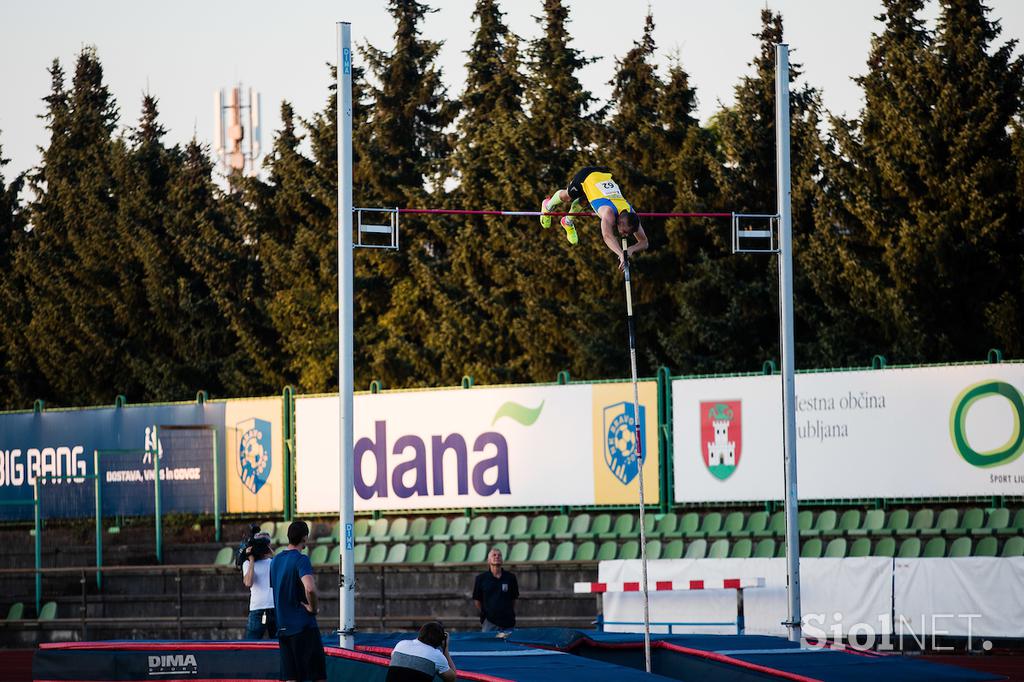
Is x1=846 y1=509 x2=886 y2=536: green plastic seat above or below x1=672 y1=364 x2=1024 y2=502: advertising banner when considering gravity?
below

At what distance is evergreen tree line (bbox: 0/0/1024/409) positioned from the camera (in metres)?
27.5

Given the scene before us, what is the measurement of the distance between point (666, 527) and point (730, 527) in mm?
933

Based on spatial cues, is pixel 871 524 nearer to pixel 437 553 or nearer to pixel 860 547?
pixel 860 547

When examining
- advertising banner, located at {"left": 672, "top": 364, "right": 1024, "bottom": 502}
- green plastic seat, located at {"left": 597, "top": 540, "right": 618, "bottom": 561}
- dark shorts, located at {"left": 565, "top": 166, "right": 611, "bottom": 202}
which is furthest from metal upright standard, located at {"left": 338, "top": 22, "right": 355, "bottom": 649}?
advertising banner, located at {"left": 672, "top": 364, "right": 1024, "bottom": 502}

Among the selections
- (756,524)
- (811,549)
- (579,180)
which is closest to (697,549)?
(756,524)

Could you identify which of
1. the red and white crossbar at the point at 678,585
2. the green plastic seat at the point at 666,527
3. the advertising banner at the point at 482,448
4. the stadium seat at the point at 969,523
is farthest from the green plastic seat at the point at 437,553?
the stadium seat at the point at 969,523

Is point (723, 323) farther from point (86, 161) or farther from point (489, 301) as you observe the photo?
point (86, 161)

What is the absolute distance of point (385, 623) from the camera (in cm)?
2277

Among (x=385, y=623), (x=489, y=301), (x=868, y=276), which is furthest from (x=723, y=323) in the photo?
(x=385, y=623)

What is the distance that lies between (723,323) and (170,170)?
16.9 meters

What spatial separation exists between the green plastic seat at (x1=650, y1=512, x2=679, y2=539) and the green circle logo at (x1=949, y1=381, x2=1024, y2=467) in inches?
160

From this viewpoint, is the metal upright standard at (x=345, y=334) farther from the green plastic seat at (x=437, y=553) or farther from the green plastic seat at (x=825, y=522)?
the green plastic seat at (x=825, y=522)

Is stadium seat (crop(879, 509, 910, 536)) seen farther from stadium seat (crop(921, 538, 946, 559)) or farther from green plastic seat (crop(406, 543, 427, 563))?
green plastic seat (crop(406, 543, 427, 563))

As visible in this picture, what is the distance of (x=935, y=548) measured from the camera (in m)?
20.3
